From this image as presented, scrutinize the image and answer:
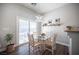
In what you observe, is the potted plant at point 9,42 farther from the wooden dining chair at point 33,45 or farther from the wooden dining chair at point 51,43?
the wooden dining chair at point 51,43

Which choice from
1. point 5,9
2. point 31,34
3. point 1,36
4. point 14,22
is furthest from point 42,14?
point 1,36

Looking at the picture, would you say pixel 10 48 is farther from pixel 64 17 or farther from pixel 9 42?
pixel 64 17

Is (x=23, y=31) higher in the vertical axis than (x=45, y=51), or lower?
higher

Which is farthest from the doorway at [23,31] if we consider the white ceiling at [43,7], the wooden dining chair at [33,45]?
the white ceiling at [43,7]

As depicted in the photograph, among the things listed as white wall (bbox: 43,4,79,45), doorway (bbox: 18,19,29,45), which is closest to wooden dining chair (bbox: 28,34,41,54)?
doorway (bbox: 18,19,29,45)

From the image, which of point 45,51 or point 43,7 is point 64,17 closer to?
point 43,7

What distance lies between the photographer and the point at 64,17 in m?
1.90

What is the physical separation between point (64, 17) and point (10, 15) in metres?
1.20

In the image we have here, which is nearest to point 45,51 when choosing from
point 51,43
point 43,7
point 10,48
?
point 51,43

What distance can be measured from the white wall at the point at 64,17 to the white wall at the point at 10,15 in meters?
0.47

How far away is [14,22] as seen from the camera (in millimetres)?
1925

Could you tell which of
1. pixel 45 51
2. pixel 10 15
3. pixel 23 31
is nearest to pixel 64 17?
pixel 45 51

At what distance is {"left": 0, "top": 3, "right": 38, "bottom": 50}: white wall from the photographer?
1898 millimetres

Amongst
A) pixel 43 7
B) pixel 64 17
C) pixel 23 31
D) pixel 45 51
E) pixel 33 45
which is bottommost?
pixel 45 51
